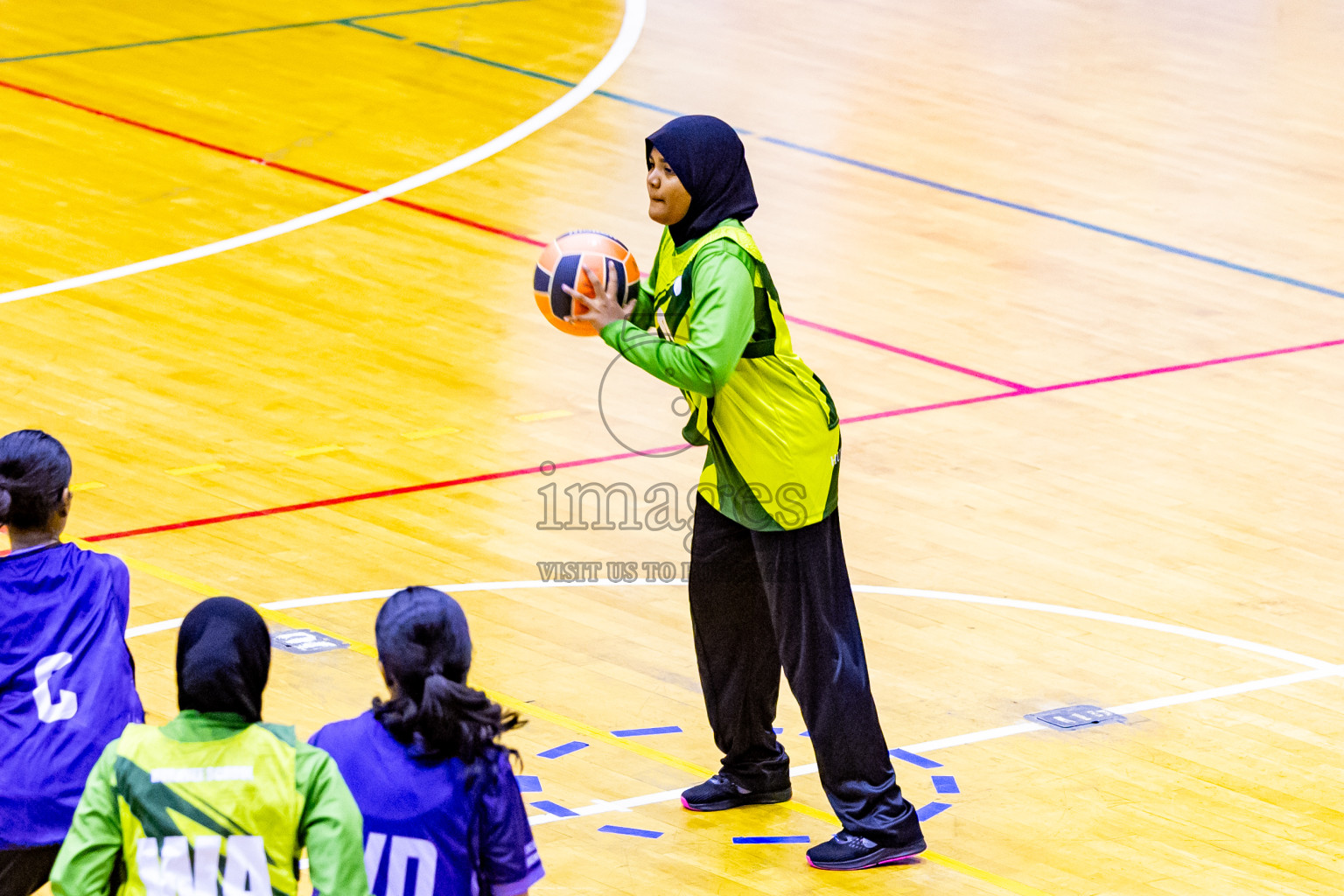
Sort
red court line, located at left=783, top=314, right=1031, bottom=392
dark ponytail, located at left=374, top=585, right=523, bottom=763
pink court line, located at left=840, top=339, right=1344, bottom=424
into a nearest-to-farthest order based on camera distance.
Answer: dark ponytail, located at left=374, top=585, right=523, bottom=763 < pink court line, located at left=840, top=339, right=1344, bottom=424 < red court line, located at left=783, top=314, right=1031, bottom=392

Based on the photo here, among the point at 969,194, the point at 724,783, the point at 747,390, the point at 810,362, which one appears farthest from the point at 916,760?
the point at 969,194

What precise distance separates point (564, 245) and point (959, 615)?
2.60m

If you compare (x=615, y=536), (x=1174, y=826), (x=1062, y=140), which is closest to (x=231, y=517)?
(x=615, y=536)

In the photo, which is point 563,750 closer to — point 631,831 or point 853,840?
point 631,831

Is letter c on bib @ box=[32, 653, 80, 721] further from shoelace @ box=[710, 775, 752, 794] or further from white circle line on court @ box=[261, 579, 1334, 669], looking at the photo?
white circle line on court @ box=[261, 579, 1334, 669]

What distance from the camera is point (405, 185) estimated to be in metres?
13.5

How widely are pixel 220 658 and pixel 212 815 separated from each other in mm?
279

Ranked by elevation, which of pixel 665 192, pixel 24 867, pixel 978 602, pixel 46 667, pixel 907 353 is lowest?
pixel 978 602

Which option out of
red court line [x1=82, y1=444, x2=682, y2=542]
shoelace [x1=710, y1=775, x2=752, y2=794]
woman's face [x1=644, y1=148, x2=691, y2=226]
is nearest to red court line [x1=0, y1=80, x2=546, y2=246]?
red court line [x1=82, y1=444, x2=682, y2=542]

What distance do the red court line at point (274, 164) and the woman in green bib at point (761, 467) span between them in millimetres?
6406

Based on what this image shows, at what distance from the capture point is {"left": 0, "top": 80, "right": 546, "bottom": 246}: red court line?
504 inches

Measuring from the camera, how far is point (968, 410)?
10.4 m

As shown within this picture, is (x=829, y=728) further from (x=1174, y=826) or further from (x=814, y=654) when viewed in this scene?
(x=1174, y=826)

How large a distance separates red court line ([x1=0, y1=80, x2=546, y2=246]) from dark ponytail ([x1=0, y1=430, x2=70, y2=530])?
777 cm
